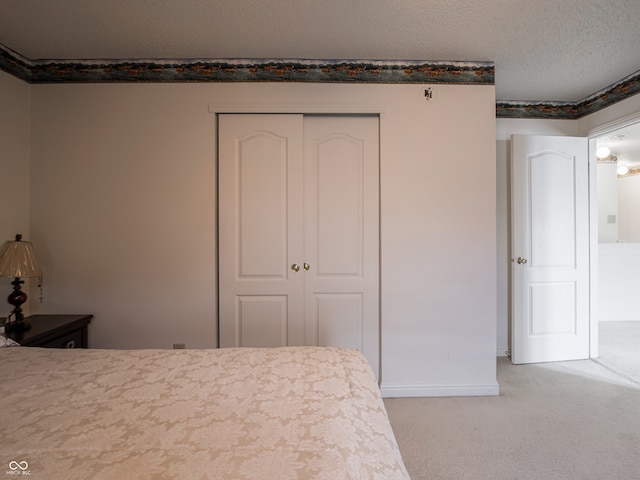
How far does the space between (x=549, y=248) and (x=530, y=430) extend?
1.77 meters

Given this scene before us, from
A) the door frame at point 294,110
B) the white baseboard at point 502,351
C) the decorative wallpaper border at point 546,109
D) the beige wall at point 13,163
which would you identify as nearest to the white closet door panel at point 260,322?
the door frame at point 294,110

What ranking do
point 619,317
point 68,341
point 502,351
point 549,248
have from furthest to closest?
point 619,317, point 502,351, point 549,248, point 68,341

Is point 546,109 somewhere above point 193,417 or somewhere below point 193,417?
above

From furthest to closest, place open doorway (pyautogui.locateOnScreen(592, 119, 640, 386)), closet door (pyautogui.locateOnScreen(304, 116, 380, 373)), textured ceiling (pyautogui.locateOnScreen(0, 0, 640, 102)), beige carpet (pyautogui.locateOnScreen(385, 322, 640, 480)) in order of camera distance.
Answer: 1. open doorway (pyautogui.locateOnScreen(592, 119, 640, 386))
2. closet door (pyautogui.locateOnScreen(304, 116, 380, 373))
3. textured ceiling (pyautogui.locateOnScreen(0, 0, 640, 102))
4. beige carpet (pyautogui.locateOnScreen(385, 322, 640, 480))

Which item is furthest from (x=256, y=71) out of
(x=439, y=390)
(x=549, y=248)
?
(x=549, y=248)

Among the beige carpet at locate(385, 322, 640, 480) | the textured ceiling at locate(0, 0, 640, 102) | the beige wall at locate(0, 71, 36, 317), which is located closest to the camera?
the beige carpet at locate(385, 322, 640, 480)

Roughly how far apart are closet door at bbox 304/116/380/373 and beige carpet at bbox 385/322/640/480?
1.98ft

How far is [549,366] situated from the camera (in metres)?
2.82

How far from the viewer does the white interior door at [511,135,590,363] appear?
2.88 m

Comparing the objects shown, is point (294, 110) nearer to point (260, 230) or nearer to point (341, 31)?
point (341, 31)

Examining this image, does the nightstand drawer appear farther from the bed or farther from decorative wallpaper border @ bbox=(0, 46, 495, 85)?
decorative wallpaper border @ bbox=(0, 46, 495, 85)

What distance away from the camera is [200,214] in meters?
2.32

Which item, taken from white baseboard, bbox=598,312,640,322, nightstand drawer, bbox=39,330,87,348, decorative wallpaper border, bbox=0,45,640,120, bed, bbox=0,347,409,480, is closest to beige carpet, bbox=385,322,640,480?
bed, bbox=0,347,409,480

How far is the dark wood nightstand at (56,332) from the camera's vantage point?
6.00ft
